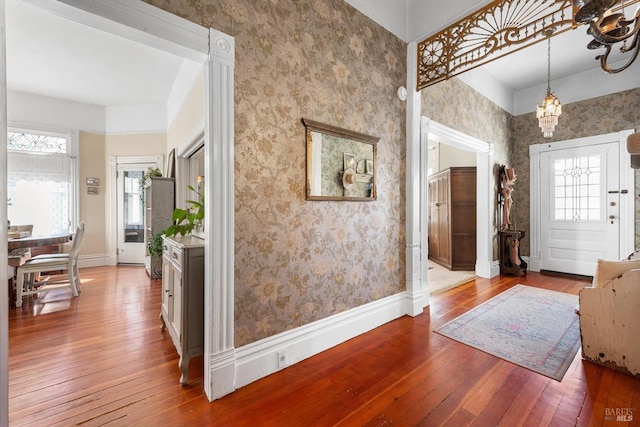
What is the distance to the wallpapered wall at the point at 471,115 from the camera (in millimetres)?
3289

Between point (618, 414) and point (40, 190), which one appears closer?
point (618, 414)

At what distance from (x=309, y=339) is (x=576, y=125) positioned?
5578 millimetres

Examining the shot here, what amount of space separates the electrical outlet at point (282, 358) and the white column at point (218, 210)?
348 mm

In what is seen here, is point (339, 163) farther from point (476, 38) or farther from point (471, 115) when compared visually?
point (471, 115)

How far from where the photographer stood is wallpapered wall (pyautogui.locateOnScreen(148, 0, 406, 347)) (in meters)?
1.75

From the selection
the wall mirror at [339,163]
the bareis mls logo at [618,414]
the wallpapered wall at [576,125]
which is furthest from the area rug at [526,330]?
the wallpapered wall at [576,125]

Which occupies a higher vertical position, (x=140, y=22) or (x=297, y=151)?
(x=140, y=22)

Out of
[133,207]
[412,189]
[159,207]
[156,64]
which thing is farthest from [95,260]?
[412,189]

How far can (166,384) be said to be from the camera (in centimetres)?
176

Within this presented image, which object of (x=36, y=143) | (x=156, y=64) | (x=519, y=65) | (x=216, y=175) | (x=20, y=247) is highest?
(x=519, y=65)

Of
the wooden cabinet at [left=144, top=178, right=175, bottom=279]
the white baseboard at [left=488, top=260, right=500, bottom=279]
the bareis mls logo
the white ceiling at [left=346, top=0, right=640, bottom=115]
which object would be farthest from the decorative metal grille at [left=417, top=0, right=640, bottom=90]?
the wooden cabinet at [left=144, top=178, right=175, bottom=279]

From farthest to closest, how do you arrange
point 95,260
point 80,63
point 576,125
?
point 95,260 < point 576,125 < point 80,63

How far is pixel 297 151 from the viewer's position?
2.02 meters

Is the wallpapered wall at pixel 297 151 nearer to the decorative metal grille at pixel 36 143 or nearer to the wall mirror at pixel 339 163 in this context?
the wall mirror at pixel 339 163
